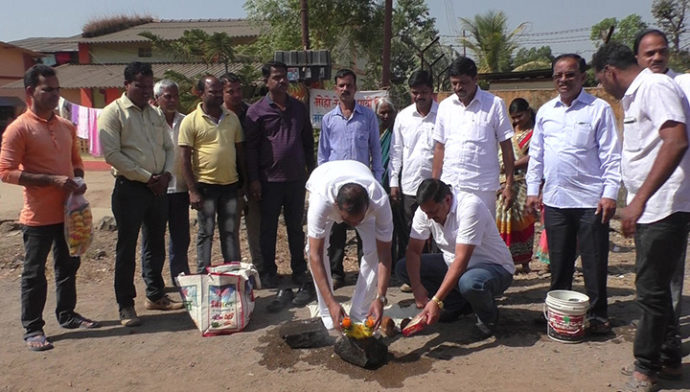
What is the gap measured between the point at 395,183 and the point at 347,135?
2.09 ft

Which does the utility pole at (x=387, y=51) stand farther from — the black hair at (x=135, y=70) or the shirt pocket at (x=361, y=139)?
the black hair at (x=135, y=70)

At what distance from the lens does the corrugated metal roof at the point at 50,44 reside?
95.4ft

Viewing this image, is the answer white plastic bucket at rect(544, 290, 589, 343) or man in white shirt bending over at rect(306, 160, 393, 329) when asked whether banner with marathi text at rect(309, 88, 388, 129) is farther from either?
white plastic bucket at rect(544, 290, 589, 343)

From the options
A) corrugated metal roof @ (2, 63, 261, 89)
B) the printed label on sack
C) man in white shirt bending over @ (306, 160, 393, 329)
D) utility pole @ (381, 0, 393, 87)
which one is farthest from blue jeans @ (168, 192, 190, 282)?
corrugated metal roof @ (2, 63, 261, 89)

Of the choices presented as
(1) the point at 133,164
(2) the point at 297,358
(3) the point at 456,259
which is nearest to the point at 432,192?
(3) the point at 456,259

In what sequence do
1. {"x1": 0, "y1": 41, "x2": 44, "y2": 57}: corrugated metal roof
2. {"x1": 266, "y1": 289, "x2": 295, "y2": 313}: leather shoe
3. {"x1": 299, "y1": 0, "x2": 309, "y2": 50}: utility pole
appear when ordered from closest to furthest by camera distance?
1. {"x1": 266, "y1": 289, "x2": 295, "y2": 313}: leather shoe
2. {"x1": 299, "y1": 0, "x2": 309, "y2": 50}: utility pole
3. {"x1": 0, "y1": 41, "x2": 44, "y2": 57}: corrugated metal roof

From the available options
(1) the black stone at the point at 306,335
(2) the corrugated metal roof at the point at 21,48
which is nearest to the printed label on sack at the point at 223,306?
(1) the black stone at the point at 306,335

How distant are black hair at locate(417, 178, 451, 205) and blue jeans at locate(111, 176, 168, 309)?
2.22 m

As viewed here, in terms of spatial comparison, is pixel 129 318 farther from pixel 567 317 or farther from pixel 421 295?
pixel 567 317

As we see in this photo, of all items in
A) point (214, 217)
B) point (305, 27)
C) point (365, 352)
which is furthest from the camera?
point (305, 27)

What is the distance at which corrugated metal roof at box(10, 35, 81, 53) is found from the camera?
29.1 metres

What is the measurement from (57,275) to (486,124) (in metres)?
3.51

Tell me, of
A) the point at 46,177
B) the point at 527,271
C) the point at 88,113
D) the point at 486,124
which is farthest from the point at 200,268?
the point at 88,113

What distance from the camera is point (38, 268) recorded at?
158 inches
